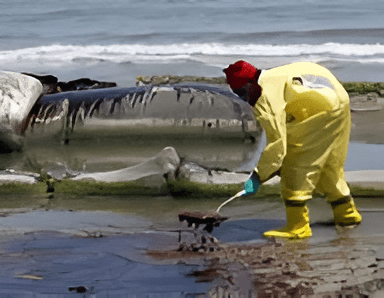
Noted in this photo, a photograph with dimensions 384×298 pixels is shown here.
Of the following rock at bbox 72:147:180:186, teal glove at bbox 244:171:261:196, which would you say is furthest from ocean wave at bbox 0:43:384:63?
teal glove at bbox 244:171:261:196

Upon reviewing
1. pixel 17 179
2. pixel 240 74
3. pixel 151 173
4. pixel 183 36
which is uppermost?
pixel 240 74

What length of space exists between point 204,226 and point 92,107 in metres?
2.87

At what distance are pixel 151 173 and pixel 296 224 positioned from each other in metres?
1.71

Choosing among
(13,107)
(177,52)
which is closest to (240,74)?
(13,107)

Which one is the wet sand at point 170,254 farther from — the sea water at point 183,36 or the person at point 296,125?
the sea water at point 183,36

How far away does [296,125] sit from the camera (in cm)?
482

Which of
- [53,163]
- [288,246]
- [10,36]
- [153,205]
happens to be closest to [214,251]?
[288,246]

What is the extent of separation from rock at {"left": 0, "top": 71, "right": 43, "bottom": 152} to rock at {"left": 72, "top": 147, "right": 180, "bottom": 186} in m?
1.19

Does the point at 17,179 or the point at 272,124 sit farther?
the point at 17,179

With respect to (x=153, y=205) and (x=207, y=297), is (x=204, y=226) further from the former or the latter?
(x=207, y=297)

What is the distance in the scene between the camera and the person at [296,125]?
4.71 m

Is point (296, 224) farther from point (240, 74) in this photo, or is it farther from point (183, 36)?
point (183, 36)

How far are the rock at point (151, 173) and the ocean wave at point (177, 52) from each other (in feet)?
43.4

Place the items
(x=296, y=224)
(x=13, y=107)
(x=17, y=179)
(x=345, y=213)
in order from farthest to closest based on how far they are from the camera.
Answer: (x=13, y=107) → (x=17, y=179) → (x=345, y=213) → (x=296, y=224)
